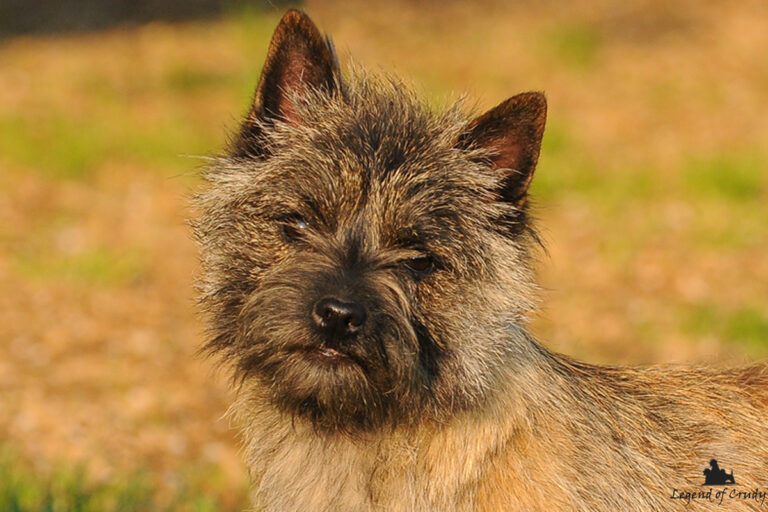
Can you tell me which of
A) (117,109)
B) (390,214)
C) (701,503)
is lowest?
(701,503)

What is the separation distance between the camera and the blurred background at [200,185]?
19.3ft

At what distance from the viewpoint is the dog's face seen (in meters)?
3.24

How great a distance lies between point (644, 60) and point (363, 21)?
3.79 meters

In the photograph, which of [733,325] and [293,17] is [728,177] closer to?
[733,325]

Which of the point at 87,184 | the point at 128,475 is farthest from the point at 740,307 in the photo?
the point at 87,184

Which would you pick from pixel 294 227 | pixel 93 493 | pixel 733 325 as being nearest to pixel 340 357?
pixel 294 227

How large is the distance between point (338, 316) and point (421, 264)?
0.49 metres

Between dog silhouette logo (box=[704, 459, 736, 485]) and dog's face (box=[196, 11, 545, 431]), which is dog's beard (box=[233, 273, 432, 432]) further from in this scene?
dog silhouette logo (box=[704, 459, 736, 485])

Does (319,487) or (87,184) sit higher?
(87,184)

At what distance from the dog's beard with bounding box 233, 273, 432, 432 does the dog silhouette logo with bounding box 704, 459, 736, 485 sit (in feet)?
3.65

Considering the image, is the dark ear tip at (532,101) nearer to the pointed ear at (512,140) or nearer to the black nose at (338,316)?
the pointed ear at (512,140)

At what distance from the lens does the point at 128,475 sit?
5.25 metres

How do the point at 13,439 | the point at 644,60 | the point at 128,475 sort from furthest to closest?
1. the point at 644,60
2. the point at 13,439
3. the point at 128,475

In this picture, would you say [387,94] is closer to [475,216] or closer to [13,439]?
[475,216]
